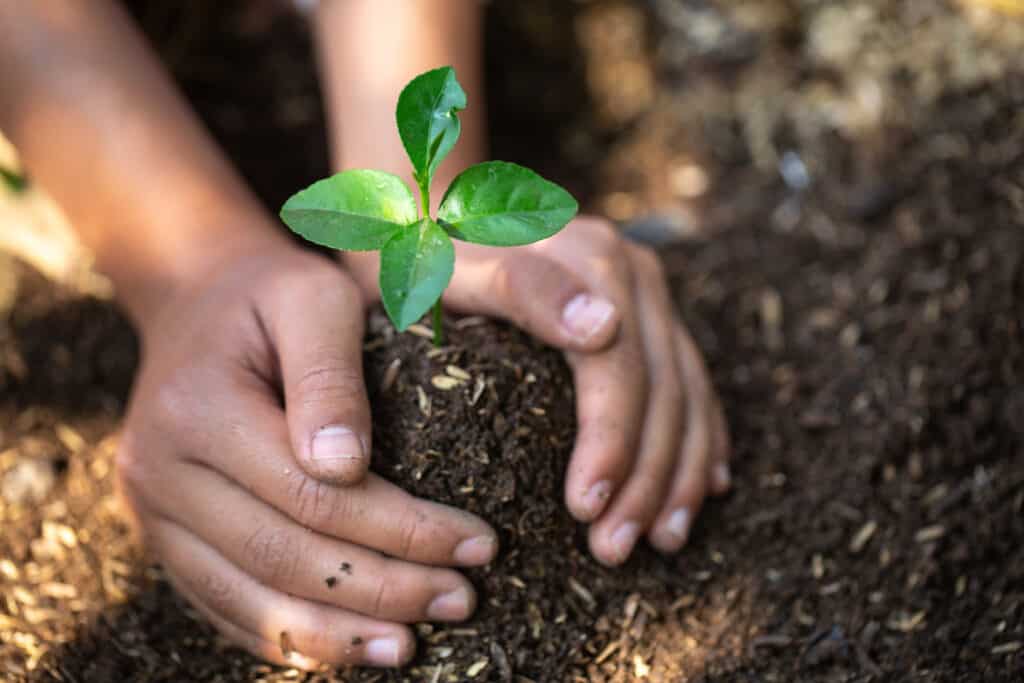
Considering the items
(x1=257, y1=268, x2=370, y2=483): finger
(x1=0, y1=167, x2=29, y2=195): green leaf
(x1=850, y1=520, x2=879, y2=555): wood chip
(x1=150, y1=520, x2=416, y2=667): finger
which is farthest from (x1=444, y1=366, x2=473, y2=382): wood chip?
(x1=0, y1=167, x2=29, y2=195): green leaf

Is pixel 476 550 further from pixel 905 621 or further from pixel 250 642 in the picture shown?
pixel 905 621

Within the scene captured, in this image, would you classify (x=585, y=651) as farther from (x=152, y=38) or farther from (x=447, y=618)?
(x=152, y=38)

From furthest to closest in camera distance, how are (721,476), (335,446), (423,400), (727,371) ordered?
(727,371)
(721,476)
(423,400)
(335,446)

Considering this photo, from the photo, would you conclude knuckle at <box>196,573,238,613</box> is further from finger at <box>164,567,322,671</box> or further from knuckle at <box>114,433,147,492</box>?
knuckle at <box>114,433,147,492</box>

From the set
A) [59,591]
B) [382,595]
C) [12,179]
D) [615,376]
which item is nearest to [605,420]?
[615,376]

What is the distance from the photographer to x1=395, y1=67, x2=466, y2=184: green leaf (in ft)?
3.59

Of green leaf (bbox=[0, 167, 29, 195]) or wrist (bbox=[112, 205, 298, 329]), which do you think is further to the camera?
green leaf (bbox=[0, 167, 29, 195])

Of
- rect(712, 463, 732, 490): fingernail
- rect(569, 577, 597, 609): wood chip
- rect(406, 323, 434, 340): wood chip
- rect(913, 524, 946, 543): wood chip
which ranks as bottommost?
rect(913, 524, 946, 543): wood chip

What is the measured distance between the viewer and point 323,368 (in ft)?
4.09

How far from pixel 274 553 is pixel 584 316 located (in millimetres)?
514

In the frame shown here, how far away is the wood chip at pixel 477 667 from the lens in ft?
4.16

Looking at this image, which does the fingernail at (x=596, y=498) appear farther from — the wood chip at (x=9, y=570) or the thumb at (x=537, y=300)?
the wood chip at (x=9, y=570)

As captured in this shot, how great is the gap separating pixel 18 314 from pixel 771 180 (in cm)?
155

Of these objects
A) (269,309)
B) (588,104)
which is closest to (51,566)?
(269,309)
